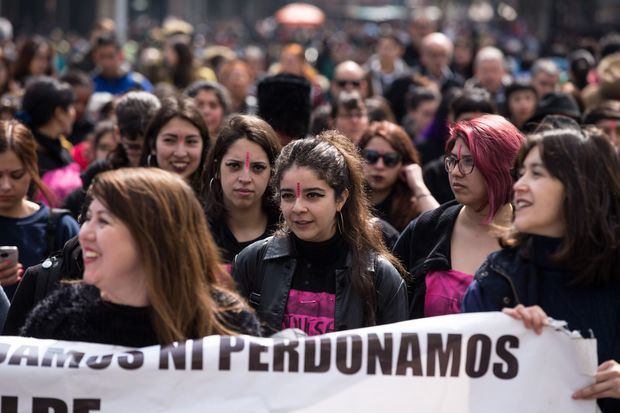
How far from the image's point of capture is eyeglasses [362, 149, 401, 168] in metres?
6.94

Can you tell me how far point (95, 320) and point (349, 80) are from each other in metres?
7.71

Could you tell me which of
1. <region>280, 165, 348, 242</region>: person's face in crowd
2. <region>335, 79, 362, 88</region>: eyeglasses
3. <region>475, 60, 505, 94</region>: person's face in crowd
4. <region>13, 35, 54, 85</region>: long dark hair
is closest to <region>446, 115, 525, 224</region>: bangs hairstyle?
<region>280, 165, 348, 242</region>: person's face in crowd

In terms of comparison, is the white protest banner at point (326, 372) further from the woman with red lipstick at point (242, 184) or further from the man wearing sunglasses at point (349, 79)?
the man wearing sunglasses at point (349, 79)

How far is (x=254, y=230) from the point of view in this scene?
5.53 meters

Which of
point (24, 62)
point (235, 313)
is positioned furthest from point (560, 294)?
point (24, 62)

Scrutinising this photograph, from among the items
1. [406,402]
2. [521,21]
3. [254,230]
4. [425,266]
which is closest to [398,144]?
[254,230]

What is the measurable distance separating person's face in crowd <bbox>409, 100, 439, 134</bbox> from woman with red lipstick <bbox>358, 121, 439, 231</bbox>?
3.34 m

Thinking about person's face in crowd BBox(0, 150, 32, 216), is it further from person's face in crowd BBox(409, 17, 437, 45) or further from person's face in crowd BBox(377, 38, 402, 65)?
person's face in crowd BBox(409, 17, 437, 45)

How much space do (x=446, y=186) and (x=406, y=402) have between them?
3.68 metres

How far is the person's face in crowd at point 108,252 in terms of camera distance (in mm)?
3562

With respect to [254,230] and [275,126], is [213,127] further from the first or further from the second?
[254,230]

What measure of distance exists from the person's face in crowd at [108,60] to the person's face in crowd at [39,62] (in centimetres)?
127

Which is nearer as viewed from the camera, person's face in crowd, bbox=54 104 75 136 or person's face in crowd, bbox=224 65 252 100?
person's face in crowd, bbox=54 104 75 136

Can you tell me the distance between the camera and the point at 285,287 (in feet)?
14.6
